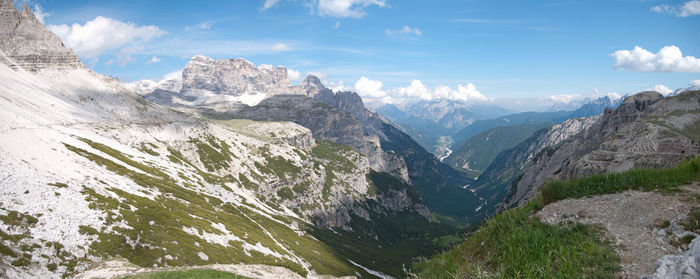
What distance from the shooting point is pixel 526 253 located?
12.4 metres

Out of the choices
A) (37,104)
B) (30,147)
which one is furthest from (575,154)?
(37,104)

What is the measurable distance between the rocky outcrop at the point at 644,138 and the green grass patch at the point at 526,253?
1420 inches

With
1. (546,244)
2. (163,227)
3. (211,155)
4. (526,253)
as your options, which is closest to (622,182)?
(546,244)

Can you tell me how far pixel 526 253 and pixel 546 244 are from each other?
0.93 meters

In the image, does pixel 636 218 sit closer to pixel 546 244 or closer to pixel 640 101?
pixel 546 244

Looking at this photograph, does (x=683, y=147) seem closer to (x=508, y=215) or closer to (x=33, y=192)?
(x=508, y=215)

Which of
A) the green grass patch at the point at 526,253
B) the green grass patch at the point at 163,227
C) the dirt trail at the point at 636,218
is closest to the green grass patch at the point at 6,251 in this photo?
the green grass patch at the point at 163,227

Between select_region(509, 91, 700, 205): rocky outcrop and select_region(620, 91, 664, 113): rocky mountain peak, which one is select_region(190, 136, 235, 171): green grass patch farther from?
select_region(620, 91, 664, 113): rocky mountain peak

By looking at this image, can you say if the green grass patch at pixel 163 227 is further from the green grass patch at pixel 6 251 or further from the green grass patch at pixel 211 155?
the green grass patch at pixel 211 155

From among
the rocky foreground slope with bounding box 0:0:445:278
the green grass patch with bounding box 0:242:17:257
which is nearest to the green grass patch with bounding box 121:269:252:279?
the rocky foreground slope with bounding box 0:0:445:278

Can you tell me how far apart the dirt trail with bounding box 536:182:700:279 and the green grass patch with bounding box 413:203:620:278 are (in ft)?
1.77

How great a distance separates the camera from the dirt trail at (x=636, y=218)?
1176cm

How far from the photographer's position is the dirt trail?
11.8 meters

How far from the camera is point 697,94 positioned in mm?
170250
